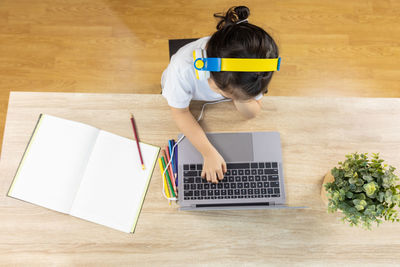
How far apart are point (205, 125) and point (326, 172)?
41 cm

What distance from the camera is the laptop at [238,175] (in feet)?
2.88

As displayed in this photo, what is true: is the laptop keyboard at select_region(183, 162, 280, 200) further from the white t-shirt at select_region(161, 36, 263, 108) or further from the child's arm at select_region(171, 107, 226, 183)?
the white t-shirt at select_region(161, 36, 263, 108)

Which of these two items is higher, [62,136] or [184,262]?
[62,136]

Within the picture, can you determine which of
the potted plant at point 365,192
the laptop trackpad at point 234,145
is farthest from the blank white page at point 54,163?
the potted plant at point 365,192

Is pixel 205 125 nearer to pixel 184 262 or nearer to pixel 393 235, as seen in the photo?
pixel 184 262

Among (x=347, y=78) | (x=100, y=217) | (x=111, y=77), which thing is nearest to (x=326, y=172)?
(x=100, y=217)

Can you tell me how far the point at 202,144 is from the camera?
2.95 ft

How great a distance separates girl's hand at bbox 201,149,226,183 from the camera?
0.86 metres

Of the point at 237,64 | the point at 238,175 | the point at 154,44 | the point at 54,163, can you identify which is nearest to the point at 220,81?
the point at 237,64

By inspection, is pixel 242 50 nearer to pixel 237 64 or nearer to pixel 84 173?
pixel 237 64

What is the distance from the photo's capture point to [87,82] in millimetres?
1694

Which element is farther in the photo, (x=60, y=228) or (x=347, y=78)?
(x=347, y=78)

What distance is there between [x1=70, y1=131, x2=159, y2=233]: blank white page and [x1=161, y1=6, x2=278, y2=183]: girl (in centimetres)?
15

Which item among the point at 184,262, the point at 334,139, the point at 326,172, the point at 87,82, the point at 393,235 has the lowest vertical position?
the point at 184,262
